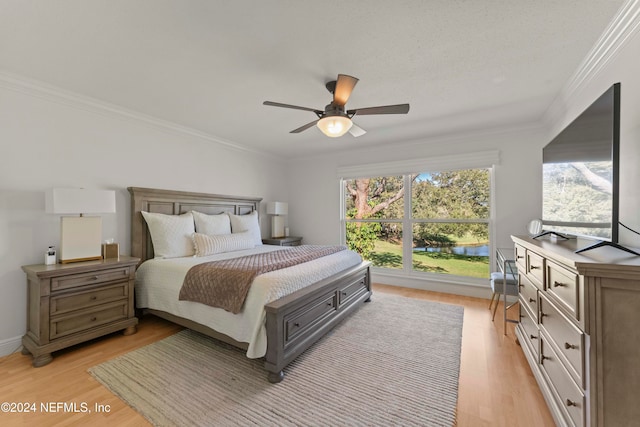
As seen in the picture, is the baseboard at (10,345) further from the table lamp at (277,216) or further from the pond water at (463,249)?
the pond water at (463,249)

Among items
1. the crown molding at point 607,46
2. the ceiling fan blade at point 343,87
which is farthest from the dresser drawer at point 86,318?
the crown molding at point 607,46

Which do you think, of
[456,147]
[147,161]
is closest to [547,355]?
[456,147]

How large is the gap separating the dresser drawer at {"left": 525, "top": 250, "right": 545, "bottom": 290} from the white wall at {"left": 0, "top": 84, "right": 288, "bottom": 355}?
3.98m

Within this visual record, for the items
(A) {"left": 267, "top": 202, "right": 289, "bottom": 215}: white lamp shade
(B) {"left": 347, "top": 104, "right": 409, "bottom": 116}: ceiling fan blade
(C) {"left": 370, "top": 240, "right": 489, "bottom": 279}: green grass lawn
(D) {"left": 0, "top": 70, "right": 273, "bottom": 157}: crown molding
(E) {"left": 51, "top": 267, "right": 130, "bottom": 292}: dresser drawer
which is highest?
(D) {"left": 0, "top": 70, "right": 273, "bottom": 157}: crown molding

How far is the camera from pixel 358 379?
74.5 inches

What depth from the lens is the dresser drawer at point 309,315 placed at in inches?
78.4

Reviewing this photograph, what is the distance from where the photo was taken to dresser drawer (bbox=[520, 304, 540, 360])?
183 cm

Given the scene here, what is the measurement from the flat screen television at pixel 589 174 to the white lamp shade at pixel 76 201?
12.1 ft

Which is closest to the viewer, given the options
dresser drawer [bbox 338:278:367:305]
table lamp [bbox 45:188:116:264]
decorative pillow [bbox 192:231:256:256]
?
table lamp [bbox 45:188:116:264]

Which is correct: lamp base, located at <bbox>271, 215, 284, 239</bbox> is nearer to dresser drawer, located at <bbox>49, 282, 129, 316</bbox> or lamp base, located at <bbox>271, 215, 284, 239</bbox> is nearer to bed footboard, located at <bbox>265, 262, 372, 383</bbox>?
bed footboard, located at <bbox>265, 262, 372, 383</bbox>

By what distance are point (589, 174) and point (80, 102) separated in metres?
4.39

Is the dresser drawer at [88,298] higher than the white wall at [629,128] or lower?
lower

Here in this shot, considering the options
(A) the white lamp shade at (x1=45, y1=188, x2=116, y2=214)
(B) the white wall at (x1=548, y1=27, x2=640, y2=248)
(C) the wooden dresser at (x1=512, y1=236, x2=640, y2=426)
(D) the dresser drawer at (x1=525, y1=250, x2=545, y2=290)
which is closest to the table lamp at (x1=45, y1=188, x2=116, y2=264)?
(A) the white lamp shade at (x1=45, y1=188, x2=116, y2=214)

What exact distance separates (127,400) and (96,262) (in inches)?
53.8
